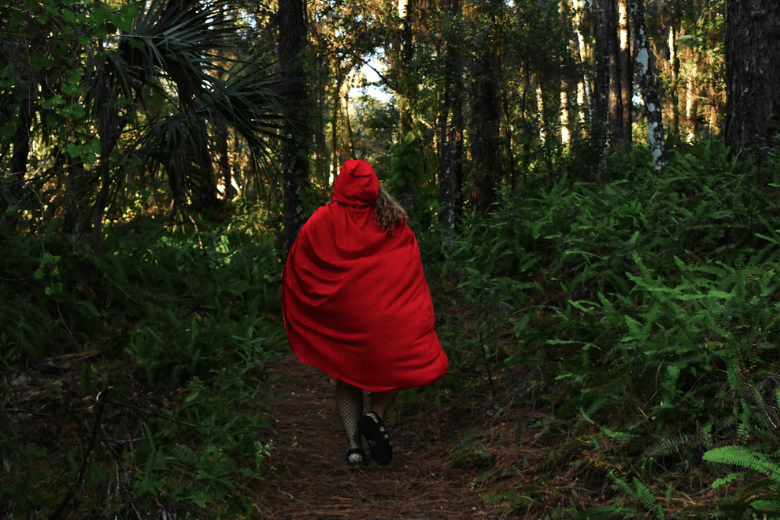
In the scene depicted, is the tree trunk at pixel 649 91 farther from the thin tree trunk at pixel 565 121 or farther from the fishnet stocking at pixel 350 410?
A: the fishnet stocking at pixel 350 410

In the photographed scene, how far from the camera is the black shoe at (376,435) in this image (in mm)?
4602

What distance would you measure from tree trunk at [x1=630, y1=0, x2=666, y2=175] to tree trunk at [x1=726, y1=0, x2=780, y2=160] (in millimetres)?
1588

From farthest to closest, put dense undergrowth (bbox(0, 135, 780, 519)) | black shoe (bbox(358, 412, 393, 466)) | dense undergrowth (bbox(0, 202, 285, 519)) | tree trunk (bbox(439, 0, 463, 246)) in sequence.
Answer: tree trunk (bbox(439, 0, 463, 246)) → black shoe (bbox(358, 412, 393, 466)) → dense undergrowth (bbox(0, 202, 285, 519)) → dense undergrowth (bbox(0, 135, 780, 519))

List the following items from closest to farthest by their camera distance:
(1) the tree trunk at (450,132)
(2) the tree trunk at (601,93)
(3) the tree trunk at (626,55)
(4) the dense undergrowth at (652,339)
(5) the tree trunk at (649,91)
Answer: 1. (4) the dense undergrowth at (652,339)
2. (5) the tree trunk at (649,91)
3. (2) the tree trunk at (601,93)
4. (1) the tree trunk at (450,132)
5. (3) the tree trunk at (626,55)

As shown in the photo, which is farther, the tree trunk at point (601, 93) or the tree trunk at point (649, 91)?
the tree trunk at point (601, 93)

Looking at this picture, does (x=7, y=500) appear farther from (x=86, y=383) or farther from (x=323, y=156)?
(x=323, y=156)

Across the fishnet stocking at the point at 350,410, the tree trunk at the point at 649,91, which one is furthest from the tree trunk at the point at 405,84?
the fishnet stocking at the point at 350,410

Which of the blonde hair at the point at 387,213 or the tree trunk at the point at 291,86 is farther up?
the tree trunk at the point at 291,86

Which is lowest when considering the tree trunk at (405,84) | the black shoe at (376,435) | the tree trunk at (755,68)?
the black shoe at (376,435)

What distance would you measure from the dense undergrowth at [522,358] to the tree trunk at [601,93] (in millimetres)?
1526

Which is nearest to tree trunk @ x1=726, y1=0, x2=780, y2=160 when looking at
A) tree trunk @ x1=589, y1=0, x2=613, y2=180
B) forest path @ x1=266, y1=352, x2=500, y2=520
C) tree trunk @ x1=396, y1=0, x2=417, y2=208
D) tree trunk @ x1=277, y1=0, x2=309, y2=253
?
tree trunk @ x1=589, y1=0, x2=613, y2=180

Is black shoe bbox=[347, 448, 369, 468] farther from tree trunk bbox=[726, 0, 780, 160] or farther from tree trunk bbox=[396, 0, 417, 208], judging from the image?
tree trunk bbox=[396, 0, 417, 208]

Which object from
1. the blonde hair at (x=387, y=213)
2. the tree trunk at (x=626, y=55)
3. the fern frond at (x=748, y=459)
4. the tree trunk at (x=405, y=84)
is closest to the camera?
the fern frond at (x=748, y=459)

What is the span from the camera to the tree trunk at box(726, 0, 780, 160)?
22.9ft
